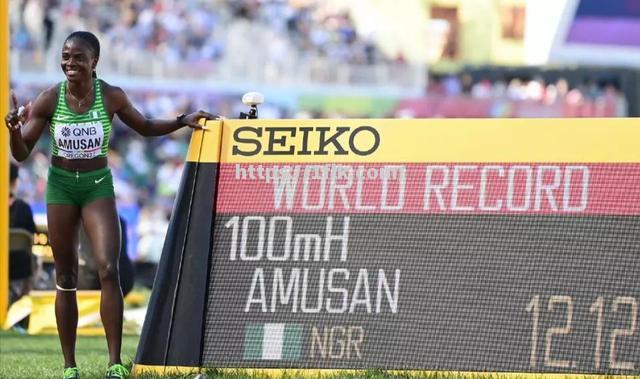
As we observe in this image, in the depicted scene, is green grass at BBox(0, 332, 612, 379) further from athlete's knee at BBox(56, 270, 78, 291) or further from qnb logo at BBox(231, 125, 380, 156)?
qnb logo at BBox(231, 125, 380, 156)

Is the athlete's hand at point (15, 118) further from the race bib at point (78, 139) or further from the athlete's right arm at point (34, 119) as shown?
the race bib at point (78, 139)

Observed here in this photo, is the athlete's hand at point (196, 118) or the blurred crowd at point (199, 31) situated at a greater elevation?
the blurred crowd at point (199, 31)

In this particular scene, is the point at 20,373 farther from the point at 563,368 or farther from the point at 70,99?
the point at 563,368

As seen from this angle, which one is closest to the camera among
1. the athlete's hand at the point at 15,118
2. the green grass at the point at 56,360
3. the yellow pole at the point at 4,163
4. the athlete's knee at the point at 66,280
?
the green grass at the point at 56,360

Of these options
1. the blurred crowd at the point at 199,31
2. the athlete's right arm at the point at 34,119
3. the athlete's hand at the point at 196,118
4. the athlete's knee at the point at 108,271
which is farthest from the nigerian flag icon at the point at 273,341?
the blurred crowd at the point at 199,31

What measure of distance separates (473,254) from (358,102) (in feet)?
104

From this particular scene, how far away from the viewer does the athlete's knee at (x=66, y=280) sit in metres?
7.52

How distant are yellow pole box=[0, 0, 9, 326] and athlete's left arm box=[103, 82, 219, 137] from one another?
559 centimetres

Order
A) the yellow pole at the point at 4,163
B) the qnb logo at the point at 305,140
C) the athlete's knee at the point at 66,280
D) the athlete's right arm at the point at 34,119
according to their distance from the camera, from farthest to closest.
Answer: the yellow pole at the point at 4,163
the athlete's knee at the point at 66,280
the athlete's right arm at the point at 34,119
the qnb logo at the point at 305,140

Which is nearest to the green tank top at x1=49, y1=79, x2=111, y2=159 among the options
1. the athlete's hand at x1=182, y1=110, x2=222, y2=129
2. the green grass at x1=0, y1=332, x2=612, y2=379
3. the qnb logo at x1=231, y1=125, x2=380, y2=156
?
the athlete's hand at x1=182, y1=110, x2=222, y2=129

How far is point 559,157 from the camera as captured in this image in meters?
6.91

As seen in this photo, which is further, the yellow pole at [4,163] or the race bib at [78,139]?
the yellow pole at [4,163]

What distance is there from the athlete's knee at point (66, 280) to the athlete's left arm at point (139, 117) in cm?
76

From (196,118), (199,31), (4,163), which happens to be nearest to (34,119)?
(196,118)
